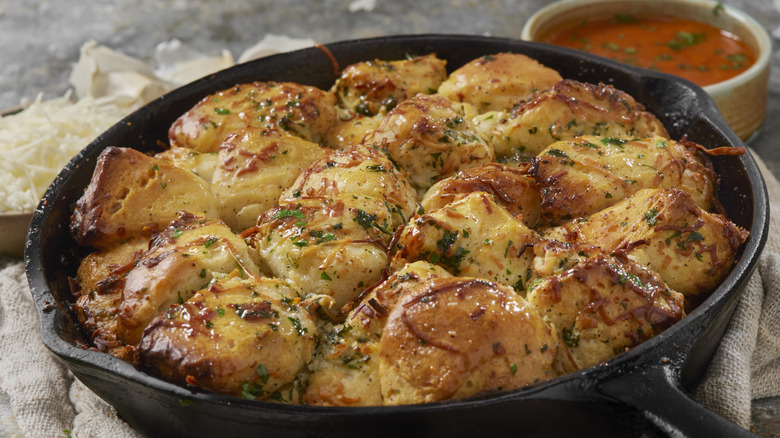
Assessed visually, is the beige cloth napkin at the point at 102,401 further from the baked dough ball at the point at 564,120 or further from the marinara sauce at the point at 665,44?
the marinara sauce at the point at 665,44

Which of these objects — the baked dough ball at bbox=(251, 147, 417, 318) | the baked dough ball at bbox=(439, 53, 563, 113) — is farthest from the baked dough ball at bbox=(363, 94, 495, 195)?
the baked dough ball at bbox=(439, 53, 563, 113)

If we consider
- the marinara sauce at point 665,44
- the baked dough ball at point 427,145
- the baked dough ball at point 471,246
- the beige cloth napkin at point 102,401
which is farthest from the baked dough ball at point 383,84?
the marinara sauce at point 665,44

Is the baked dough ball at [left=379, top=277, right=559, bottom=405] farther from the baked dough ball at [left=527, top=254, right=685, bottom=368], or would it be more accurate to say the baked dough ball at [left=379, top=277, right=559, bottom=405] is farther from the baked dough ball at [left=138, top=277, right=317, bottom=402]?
the baked dough ball at [left=138, top=277, right=317, bottom=402]

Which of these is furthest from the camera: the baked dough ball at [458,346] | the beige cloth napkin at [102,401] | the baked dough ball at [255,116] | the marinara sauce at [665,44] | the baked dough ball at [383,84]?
the marinara sauce at [665,44]

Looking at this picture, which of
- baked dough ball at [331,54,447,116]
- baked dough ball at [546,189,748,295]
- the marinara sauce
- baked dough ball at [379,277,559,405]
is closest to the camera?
baked dough ball at [379,277,559,405]

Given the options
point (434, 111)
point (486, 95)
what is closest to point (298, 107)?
point (434, 111)
